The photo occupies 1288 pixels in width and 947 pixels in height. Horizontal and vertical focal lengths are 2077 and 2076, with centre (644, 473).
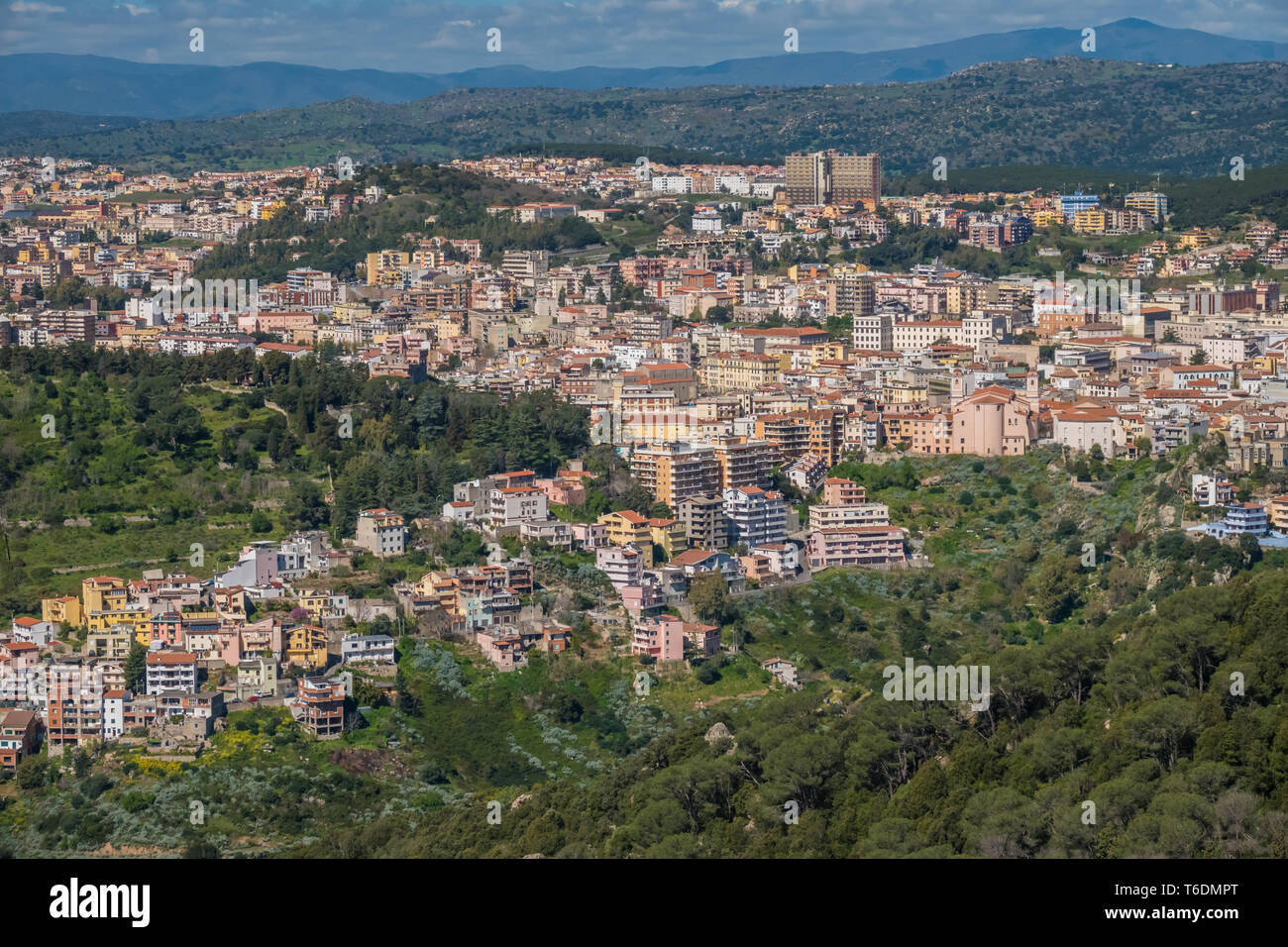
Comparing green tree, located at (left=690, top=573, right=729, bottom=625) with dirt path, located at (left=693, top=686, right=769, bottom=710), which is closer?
dirt path, located at (left=693, top=686, right=769, bottom=710)

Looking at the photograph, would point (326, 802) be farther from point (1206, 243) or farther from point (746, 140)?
point (746, 140)

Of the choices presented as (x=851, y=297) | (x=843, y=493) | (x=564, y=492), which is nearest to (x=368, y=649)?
(x=564, y=492)

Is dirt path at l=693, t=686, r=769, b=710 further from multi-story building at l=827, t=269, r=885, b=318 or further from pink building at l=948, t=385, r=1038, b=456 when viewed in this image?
multi-story building at l=827, t=269, r=885, b=318

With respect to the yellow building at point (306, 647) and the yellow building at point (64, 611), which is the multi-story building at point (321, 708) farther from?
the yellow building at point (64, 611)

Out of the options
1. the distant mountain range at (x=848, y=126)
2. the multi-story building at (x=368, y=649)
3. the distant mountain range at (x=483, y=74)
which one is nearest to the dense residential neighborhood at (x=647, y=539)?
the multi-story building at (x=368, y=649)

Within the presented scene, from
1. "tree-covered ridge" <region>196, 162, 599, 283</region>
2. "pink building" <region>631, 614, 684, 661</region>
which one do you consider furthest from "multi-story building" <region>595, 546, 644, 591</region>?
"tree-covered ridge" <region>196, 162, 599, 283</region>
